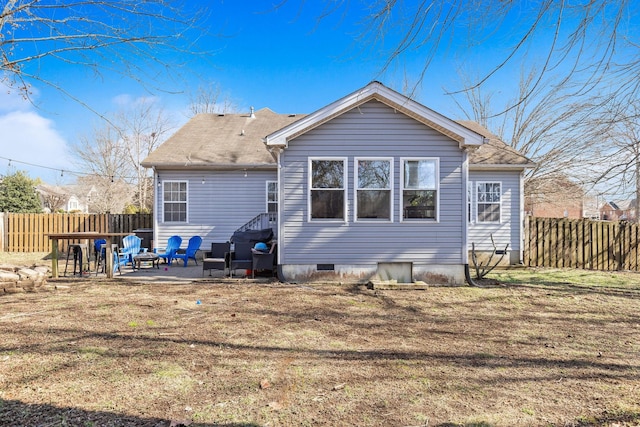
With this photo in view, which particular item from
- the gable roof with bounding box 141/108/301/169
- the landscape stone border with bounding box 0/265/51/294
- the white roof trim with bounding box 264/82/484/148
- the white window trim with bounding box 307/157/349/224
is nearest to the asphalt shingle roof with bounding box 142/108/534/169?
the gable roof with bounding box 141/108/301/169

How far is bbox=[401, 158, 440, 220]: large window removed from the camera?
28.8 feet

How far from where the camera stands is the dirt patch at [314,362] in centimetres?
281

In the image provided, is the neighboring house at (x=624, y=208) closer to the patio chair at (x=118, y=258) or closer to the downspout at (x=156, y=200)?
the patio chair at (x=118, y=258)

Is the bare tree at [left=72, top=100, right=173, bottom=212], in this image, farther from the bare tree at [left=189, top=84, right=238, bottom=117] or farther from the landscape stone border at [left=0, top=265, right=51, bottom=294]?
the landscape stone border at [left=0, top=265, right=51, bottom=294]

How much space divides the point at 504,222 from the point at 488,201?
921mm

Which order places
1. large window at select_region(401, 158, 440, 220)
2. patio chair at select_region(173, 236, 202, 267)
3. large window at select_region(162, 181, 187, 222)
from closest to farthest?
large window at select_region(401, 158, 440, 220) → patio chair at select_region(173, 236, 202, 267) → large window at select_region(162, 181, 187, 222)

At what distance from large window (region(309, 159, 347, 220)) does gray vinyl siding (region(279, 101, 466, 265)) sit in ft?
0.53

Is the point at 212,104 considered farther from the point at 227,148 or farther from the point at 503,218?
the point at 503,218

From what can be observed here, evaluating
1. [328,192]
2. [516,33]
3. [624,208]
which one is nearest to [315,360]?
[516,33]

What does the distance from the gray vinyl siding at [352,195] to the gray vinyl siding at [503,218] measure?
442cm

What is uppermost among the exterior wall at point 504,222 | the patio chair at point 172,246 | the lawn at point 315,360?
the exterior wall at point 504,222

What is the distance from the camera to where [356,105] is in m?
8.52

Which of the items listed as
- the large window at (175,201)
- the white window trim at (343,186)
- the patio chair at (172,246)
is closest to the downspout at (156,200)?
the large window at (175,201)

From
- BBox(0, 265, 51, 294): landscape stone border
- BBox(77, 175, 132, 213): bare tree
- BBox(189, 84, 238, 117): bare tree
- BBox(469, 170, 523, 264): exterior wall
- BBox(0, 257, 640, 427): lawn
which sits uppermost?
BBox(189, 84, 238, 117): bare tree
